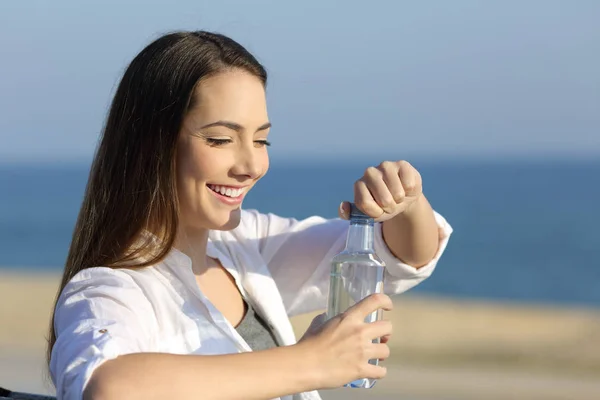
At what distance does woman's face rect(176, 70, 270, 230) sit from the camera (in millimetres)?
2465

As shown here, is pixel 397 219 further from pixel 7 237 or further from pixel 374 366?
pixel 7 237

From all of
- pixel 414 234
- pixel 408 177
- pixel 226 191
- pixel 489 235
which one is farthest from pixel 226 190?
pixel 489 235

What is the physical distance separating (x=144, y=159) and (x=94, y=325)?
63 centimetres

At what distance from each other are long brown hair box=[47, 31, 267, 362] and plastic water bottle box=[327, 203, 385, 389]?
48cm

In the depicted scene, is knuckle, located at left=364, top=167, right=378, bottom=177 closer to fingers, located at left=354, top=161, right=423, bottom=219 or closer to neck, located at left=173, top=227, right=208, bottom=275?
fingers, located at left=354, top=161, right=423, bottom=219

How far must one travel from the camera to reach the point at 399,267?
2.89 metres

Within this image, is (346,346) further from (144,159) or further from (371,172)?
(144,159)

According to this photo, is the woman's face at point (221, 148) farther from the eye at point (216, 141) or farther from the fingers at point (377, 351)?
the fingers at point (377, 351)

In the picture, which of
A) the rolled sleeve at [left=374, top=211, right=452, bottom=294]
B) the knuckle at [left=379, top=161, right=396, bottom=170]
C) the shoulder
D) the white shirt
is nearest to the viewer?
the white shirt

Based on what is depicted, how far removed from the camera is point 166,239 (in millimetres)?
2555

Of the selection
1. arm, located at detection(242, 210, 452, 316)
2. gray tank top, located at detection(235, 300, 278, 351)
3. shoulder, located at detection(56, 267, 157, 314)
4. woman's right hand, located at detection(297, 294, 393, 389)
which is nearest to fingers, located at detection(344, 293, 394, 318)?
woman's right hand, located at detection(297, 294, 393, 389)

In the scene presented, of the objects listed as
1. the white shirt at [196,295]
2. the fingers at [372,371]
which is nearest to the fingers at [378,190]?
the fingers at [372,371]

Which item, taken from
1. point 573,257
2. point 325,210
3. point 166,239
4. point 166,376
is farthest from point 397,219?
point 325,210

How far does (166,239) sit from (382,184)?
591 millimetres
